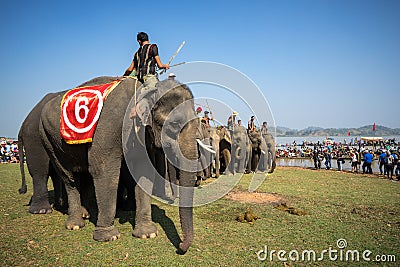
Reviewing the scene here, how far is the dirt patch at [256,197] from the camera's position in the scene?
10047 millimetres

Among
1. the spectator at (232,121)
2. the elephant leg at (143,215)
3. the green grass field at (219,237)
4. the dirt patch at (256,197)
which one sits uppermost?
the spectator at (232,121)

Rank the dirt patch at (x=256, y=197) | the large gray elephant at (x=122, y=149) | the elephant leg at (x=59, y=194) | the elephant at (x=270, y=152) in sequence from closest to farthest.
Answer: the large gray elephant at (x=122, y=149) < the elephant leg at (x=59, y=194) < the dirt patch at (x=256, y=197) < the elephant at (x=270, y=152)

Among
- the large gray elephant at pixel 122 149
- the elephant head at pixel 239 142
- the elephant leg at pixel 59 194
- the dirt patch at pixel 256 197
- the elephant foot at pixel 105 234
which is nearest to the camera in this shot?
the large gray elephant at pixel 122 149

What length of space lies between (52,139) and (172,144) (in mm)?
3602

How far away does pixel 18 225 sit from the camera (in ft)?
23.1

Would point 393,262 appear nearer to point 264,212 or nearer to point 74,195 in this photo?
point 264,212

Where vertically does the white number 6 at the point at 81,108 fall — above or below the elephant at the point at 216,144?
above

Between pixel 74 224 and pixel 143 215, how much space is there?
5.94 ft

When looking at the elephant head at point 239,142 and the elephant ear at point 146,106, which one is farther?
the elephant head at point 239,142

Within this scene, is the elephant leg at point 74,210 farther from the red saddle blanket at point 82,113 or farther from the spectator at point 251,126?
the spectator at point 251,126

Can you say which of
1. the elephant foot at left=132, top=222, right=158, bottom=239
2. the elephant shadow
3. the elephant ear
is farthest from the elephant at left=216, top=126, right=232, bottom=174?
the elephant ear

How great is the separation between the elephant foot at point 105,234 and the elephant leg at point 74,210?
41.0 inches

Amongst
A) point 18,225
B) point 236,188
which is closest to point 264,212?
point 236,188

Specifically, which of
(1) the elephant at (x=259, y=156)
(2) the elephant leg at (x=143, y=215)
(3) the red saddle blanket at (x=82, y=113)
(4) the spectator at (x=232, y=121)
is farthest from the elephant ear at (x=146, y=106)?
(1) the elephant at (x=259, y=156)
